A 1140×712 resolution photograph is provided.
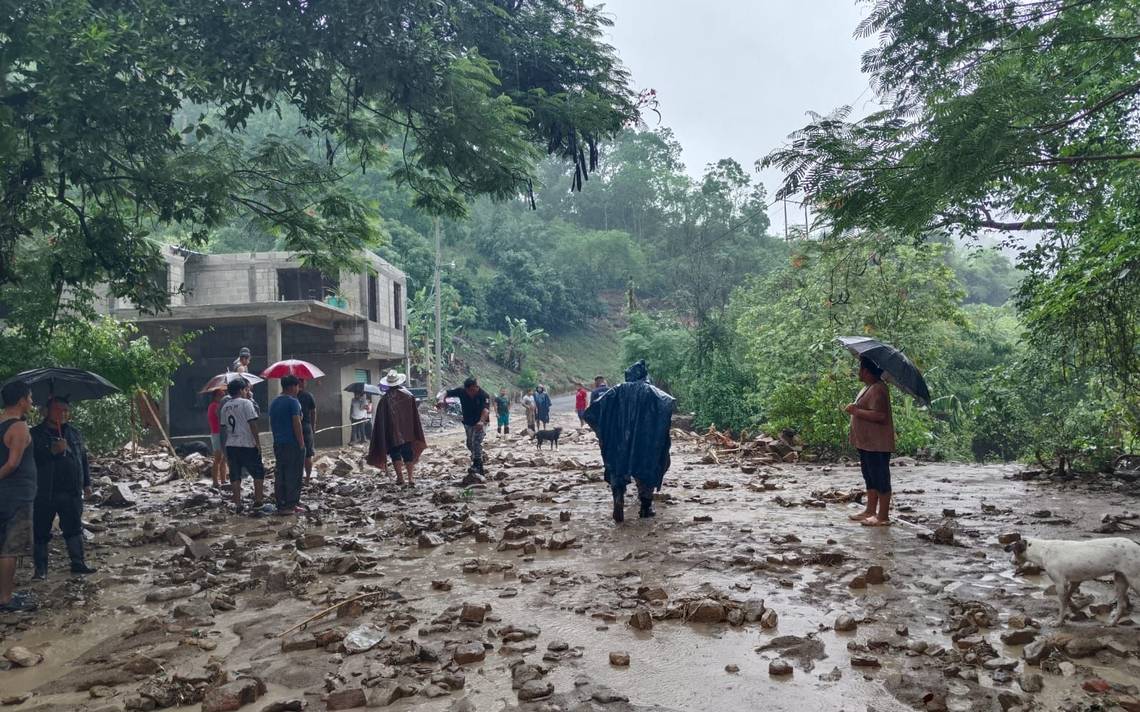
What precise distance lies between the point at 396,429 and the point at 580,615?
6.96 m

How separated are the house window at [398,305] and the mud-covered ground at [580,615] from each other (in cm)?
2089

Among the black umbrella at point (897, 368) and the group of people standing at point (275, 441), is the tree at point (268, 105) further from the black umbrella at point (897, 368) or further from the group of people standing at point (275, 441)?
the black umbrella at point (897, 368)

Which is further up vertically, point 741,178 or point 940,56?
point 741,178

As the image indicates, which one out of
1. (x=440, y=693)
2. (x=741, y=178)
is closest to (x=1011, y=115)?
(x=440, y=693)

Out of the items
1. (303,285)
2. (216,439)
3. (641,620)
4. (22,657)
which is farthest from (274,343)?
(641,620)

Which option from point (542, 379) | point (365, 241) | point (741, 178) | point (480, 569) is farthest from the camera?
point (542, 379)

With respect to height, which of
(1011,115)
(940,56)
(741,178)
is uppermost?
(741,178)

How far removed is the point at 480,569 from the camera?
21.0 ft

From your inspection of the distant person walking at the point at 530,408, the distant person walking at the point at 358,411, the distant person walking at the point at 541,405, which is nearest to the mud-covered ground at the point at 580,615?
the distant person walking at the point at 358,411

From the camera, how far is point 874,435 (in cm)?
766

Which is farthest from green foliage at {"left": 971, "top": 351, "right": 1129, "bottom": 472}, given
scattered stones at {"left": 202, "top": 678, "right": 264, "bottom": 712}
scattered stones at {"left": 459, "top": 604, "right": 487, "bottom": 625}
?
scattered stones at {"left": 202, "top": 678, "right": 264, "bottom": 712}

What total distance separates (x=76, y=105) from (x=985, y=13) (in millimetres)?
7213

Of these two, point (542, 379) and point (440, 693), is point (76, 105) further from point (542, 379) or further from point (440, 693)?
point (542, 379)

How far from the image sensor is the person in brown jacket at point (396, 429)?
11.4 meters
